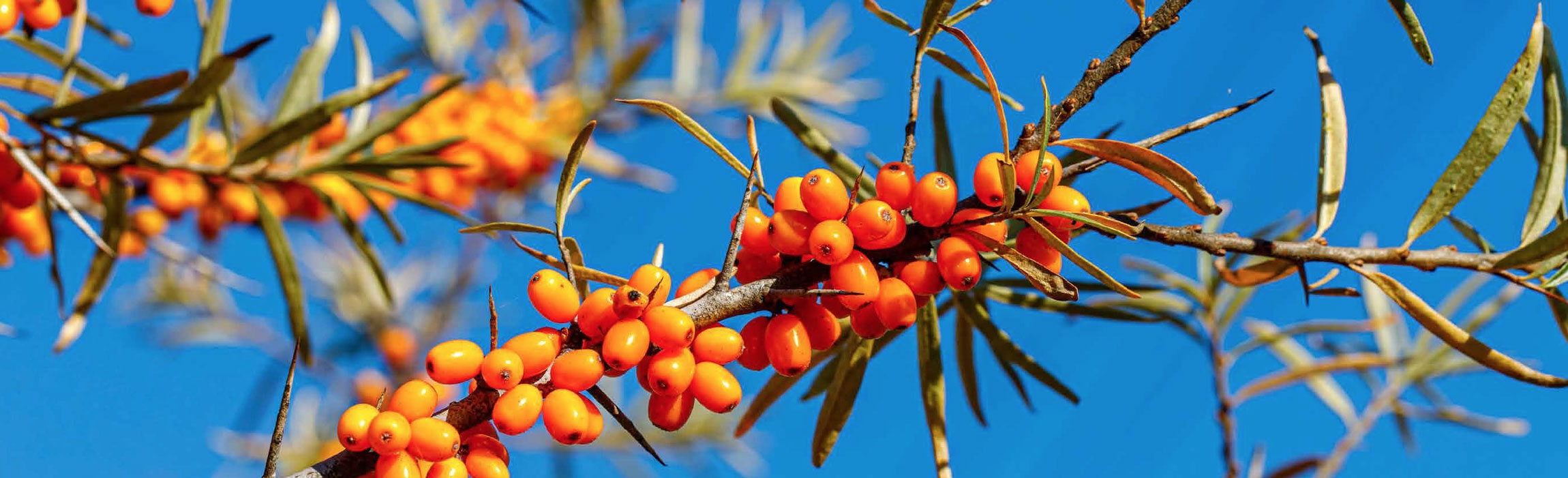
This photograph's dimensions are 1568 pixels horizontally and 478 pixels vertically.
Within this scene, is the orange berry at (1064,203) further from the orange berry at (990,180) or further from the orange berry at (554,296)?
the orange berry at (554,296)

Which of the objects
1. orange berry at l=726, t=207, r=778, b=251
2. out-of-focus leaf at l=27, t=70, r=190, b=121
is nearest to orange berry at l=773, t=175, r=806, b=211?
orange berry at l=726, t=207, r=778, b=251

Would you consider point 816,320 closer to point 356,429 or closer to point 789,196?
point 789,196

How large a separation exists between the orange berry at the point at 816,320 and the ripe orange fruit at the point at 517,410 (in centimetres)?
19

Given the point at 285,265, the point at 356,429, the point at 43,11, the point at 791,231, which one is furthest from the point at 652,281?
the point at 43,11

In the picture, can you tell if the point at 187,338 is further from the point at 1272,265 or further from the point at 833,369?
the point at 1272,265

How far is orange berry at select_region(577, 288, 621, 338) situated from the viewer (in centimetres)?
69

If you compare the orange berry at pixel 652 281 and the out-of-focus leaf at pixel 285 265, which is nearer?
the orange berry at pixel 652 281

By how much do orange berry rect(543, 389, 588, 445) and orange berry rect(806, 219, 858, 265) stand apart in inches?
7.2

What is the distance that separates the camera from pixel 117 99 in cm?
98

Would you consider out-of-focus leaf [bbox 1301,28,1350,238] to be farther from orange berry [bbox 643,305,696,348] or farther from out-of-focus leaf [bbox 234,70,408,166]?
out-of-focus leaf [bbox 234,70,408,166]

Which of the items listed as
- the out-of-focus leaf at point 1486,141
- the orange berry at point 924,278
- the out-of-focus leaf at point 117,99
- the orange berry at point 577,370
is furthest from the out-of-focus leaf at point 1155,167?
the out-of-focus leaf at point 117,99

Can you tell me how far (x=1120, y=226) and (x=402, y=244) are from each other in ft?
3.08

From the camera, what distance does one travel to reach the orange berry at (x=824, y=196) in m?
0.70

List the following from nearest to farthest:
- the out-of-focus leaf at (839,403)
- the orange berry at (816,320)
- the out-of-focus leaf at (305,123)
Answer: the orange berry at (816,320) → the out-of-focus leaf at (839,403) → the out-of-focus leaf at (305,123)
